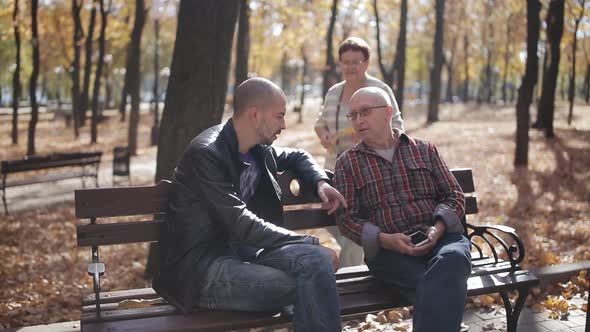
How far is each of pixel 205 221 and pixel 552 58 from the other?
A: 16.5 m

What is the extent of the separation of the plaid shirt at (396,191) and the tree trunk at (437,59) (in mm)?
23337

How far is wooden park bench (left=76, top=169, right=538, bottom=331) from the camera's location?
11.0 ft

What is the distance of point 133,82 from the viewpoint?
18.4 m

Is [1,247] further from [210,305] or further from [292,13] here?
[292,13]

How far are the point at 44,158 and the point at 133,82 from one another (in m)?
7.41

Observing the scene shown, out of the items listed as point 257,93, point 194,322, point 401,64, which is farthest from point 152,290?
point 401,64

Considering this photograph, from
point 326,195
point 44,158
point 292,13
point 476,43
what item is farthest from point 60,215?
point 476,43

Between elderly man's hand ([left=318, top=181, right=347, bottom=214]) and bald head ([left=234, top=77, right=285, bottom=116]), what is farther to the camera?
elderly man's hand ([left=318, top=181, right=347, bottom=214])

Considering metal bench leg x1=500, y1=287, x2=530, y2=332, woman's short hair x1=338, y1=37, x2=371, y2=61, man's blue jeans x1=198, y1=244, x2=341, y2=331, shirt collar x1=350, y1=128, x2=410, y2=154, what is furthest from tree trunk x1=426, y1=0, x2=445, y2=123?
man's blue jeans x1=198, y1=244, x2=341, y2=331

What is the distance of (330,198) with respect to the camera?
3943 millimetres

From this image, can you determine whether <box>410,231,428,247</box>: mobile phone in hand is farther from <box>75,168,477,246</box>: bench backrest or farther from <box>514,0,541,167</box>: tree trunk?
<box>514,0,541,167</box>: tree trunk

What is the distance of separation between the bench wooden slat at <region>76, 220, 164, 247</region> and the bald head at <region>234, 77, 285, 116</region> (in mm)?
854

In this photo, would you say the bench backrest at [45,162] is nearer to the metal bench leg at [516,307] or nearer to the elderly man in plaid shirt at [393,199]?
the elderly man in plaid shirt at [393,199]

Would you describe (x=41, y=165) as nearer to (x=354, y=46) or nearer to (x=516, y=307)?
(x=354, y=46)
